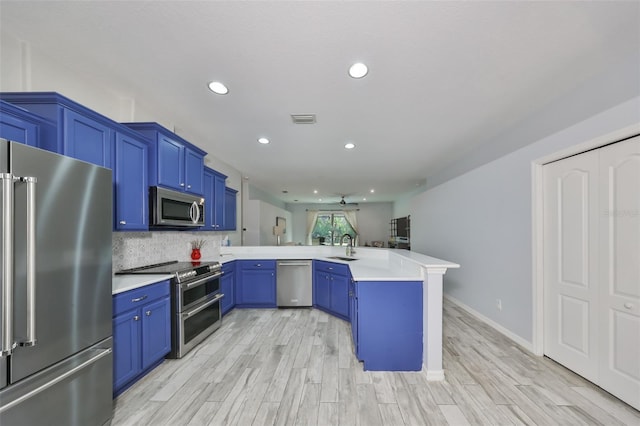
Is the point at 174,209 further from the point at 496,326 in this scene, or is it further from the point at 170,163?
the point at 496,326

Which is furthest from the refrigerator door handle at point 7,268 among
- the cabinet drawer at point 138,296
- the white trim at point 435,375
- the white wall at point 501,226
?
the white wall at point 501,226

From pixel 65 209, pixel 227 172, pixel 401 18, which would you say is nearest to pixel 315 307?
pixel 227 172

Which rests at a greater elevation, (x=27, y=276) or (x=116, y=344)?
(x=27, y=276)

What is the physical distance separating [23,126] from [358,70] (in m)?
2.33

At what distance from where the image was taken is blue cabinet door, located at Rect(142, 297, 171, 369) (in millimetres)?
2197

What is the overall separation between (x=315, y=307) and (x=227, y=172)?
3.14 metres

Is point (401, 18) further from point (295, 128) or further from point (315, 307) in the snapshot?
point (315, 307)

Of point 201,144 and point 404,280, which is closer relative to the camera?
point 404,280

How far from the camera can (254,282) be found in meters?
4.24

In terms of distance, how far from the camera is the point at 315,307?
423cm

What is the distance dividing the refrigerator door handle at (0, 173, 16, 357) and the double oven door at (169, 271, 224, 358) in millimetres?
1440

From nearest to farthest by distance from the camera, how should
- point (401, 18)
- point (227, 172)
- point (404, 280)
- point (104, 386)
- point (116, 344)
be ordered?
point (401, 18) < point (104, 386) < point (116, 344) < point (404, 280) < point (227, 172)

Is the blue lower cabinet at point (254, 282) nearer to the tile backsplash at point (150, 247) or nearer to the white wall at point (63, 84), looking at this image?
the tile backsplash at point (150, 247)

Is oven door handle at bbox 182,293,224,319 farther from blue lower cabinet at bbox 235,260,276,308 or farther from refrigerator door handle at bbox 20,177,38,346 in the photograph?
refrigerator door handle at bbox 20,177,38,346
